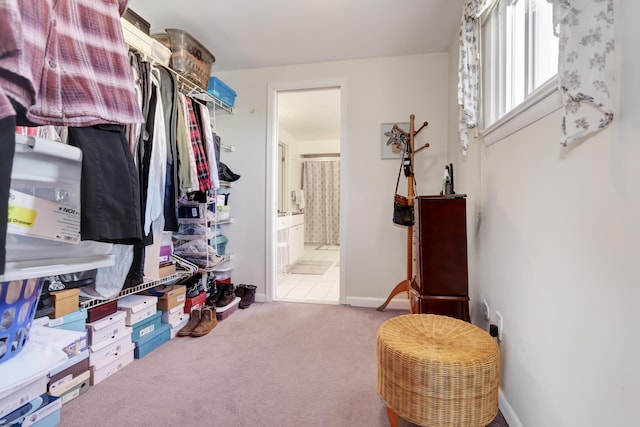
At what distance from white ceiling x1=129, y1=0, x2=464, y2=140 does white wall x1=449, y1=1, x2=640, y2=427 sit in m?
1.29

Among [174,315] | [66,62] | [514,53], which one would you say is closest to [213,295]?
[174,315]

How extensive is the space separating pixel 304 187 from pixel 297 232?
196 cm

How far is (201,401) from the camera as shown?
1453 millimetres

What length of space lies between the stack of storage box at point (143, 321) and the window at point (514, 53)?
7.26ft

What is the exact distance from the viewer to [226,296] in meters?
2.58

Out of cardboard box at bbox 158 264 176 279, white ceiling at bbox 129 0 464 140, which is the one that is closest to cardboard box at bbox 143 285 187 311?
cardboard box at bbox 158 264 176 279

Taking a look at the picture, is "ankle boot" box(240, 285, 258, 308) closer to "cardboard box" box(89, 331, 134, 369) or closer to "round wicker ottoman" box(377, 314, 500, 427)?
"cardboard box" box(89, 331, 134, 369)

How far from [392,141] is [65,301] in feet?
7.85

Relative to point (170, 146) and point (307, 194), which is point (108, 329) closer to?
point (170, 146)

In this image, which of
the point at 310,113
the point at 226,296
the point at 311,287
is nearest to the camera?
the point at 226,296

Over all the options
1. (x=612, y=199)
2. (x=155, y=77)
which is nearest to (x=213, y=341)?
(x=155, y=77)

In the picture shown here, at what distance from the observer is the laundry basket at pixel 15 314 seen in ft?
2.46

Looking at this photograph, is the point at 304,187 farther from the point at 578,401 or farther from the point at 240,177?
the point at 578,401

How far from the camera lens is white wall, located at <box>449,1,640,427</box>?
70 centimetres
